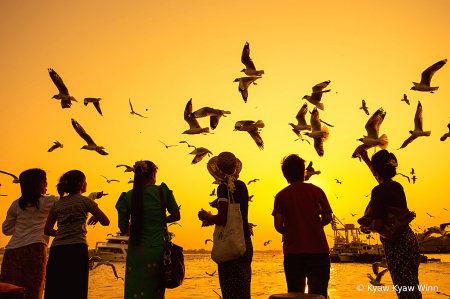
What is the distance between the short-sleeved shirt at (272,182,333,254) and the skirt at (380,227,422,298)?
662mm

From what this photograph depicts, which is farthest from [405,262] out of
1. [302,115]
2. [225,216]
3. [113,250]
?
[113,250]

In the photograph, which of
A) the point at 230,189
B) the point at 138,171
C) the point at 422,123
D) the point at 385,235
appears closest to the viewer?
the point at 385,235

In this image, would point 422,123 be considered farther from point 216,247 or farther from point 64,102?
point 64,102

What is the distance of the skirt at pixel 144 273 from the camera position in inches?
171

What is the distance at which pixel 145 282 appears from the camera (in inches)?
171

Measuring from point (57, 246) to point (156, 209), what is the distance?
4.11 feet

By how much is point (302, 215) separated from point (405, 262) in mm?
1127

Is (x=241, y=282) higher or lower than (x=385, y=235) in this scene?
lower

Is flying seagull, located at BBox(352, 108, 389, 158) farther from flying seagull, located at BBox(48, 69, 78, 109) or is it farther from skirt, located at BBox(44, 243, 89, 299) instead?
flying seagull, located at BBox(48, 69, 78, 109)

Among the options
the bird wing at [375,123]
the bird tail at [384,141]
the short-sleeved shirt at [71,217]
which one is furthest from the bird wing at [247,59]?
the short-sleeved shirt at [71,217]

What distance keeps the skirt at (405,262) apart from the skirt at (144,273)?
2.52 meters

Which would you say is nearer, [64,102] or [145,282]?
[145,282]

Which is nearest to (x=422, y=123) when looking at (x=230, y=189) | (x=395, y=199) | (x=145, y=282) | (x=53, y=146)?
(x=395, y=199)

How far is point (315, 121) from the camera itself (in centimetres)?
1049
